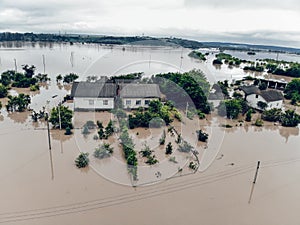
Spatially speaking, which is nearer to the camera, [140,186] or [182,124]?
[140,186]

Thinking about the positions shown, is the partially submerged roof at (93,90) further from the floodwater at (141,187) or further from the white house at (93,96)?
the floodwater at (141,187)

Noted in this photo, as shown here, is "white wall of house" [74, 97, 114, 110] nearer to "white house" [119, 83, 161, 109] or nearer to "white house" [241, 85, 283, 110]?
"white house" [119, 83, 161, 109]

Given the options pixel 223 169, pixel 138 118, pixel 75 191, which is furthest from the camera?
pixel 138 118

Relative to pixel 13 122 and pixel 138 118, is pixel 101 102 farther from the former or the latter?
pixel 13 122

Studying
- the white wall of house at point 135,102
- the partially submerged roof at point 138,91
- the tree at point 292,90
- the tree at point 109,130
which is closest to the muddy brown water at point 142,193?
the tree at point 109,130

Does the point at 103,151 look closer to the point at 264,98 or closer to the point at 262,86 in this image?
the point at 264,98

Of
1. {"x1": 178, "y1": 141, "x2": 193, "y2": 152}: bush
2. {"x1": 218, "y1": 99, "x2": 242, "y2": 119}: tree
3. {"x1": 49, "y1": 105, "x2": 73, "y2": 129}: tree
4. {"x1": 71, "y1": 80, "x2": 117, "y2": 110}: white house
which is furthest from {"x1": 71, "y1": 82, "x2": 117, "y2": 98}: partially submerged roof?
{"x1": 218, "y1": 99, "x2": 242, "y2": 119}: tree

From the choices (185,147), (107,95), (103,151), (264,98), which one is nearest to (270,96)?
(264,98)

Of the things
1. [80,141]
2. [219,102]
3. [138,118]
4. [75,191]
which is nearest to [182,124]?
[138,118]
